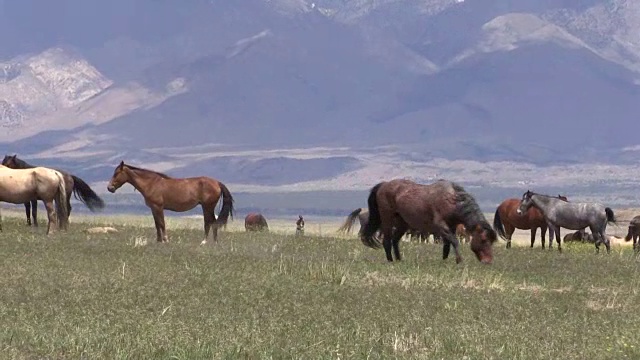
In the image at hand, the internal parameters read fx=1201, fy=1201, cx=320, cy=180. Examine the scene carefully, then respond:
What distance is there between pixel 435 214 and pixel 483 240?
1178 millimetres

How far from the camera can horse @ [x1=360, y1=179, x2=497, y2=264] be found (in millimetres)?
25453

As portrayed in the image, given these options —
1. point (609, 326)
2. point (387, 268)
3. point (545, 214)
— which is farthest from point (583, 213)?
point (609, 326)

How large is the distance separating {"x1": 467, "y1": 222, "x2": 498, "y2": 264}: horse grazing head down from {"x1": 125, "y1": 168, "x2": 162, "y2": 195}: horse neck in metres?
9.79

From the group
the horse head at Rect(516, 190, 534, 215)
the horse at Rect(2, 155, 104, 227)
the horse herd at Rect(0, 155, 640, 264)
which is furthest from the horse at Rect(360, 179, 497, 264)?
the horse at Rect(2, 155, 104, 227)

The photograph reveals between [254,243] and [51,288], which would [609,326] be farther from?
[254,243]

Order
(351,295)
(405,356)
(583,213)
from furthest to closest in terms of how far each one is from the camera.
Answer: (583,213)
(351,295)
(405,356)

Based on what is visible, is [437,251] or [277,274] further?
[437,251]

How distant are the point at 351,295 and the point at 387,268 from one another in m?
4.19

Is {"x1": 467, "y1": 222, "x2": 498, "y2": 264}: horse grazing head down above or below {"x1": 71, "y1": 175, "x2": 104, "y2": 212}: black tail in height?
below

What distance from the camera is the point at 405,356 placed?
14.2m

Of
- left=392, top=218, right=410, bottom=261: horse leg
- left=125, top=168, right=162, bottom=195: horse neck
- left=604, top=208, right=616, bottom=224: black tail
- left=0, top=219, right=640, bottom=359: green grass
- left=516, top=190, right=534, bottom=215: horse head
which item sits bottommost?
left=0, top=219, right=640, bottom=359: green grass

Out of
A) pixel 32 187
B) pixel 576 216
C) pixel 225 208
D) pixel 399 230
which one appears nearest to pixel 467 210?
pixel 399 230

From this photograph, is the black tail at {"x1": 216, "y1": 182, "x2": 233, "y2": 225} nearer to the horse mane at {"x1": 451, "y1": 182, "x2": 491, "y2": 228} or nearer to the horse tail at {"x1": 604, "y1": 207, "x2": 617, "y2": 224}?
the horse mane at {"x1": 451, "y1": 182, "x2": 491, "y2": 228}

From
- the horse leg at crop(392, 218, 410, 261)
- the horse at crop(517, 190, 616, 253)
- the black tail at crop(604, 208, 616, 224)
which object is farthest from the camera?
the black tail at crop(604, 208, 616, 224)
